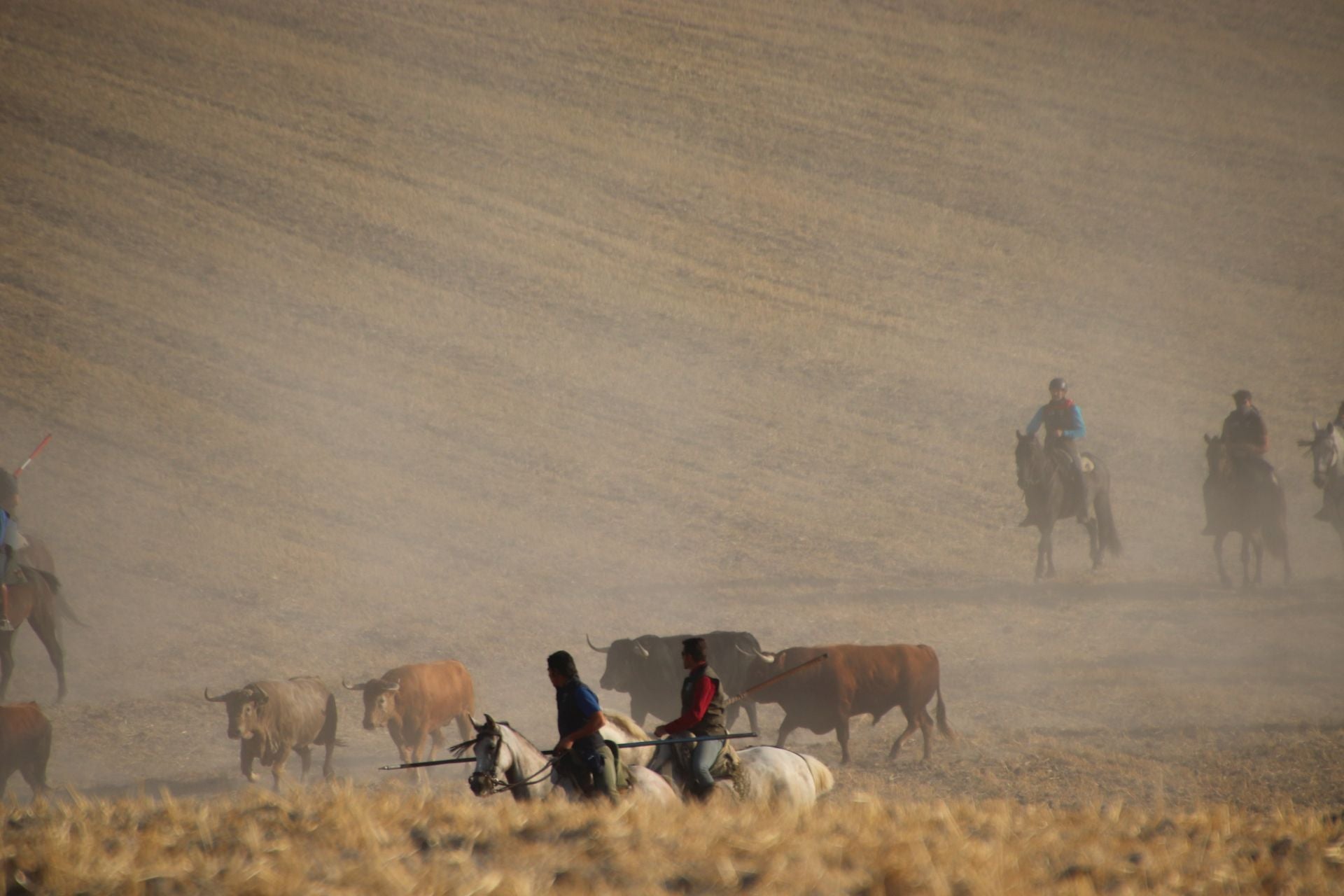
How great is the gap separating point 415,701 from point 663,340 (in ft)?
82.4

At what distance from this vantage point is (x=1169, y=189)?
49094 mm

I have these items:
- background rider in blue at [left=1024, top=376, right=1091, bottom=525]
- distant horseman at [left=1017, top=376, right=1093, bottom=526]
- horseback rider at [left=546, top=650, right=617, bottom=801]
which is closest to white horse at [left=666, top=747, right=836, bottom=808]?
horseback rider at [left=546, top=650, right=617, bottom=801]

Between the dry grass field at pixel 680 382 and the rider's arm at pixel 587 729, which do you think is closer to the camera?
the rider's arm at pixel 587 729

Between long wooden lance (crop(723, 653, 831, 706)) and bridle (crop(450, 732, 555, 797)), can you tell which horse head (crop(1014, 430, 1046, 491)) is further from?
bridle (crop(450, 732, 555, 797))

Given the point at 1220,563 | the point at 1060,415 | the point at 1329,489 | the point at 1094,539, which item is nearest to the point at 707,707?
the point at 1060,415

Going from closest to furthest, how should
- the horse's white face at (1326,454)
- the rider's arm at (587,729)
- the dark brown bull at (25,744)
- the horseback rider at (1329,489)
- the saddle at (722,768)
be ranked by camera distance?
the rider's arm at (587,729)
the saddle at (722,768)
the dark brown bull at (25,744)
the horse's white face at (1326,454)
the horseback rider at (1329,489)

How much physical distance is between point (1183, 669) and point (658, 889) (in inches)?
485

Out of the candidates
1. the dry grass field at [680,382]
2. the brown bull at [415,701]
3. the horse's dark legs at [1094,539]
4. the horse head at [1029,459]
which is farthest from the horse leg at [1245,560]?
the brown bull at [415,701]

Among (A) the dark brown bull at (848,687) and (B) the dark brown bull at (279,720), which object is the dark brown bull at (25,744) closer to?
(B) the dark brown bull at (279,720)

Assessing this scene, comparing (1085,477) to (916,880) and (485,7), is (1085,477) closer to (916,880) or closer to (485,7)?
(916,880)

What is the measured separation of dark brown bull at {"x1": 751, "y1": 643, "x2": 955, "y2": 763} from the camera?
12406 mm

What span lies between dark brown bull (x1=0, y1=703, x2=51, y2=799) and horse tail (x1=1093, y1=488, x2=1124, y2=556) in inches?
667

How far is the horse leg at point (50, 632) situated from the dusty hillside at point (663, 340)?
27.4 inches

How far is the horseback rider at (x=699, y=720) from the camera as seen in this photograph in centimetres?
743
